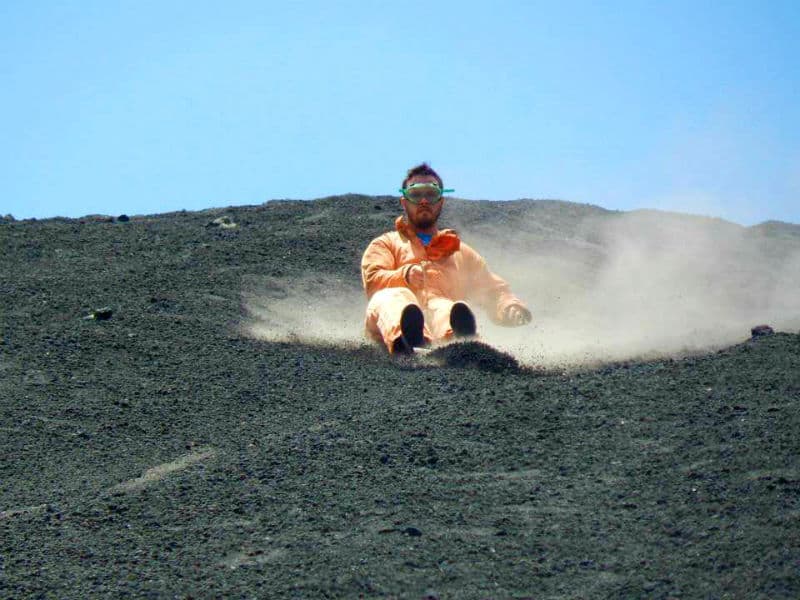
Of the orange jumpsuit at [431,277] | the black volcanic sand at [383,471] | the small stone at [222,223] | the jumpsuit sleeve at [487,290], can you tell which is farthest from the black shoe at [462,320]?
the small stone at [222,223]

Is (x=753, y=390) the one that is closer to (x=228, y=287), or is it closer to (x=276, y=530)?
(x=276, y=530)

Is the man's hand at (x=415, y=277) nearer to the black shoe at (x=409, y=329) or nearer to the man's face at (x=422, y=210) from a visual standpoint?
the man's face at (x=422, y=210)

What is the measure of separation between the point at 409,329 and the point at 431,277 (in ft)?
5.04

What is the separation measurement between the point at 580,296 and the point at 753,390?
7108 millimetres

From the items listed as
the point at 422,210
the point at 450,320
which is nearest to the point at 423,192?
the point at 422,210

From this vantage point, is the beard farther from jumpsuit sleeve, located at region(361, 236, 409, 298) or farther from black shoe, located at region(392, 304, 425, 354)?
black shoe, located at region(392, 304, 425, 354)

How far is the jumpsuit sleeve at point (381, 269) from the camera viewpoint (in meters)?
13.1

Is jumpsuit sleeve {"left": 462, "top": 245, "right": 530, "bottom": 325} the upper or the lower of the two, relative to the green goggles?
lower

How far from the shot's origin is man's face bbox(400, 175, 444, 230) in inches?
534

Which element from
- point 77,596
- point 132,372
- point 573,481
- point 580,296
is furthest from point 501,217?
point 77,596

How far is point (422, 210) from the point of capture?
13578mm

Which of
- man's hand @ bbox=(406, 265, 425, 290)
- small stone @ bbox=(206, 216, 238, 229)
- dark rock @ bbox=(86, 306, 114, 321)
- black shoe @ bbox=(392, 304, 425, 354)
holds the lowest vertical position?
black shoe @ bbox=(392, 304, 425, 354)

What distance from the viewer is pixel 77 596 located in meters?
6.73

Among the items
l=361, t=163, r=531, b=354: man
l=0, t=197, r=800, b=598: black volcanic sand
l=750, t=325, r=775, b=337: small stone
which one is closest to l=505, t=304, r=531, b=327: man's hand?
l=361, t=163, r=531, b=354: man
